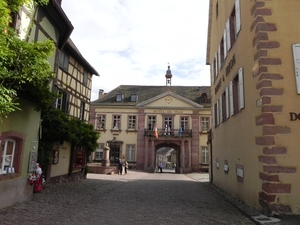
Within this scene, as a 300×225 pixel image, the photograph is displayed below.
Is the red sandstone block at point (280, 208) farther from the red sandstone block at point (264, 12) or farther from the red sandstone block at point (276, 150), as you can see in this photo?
the red sandstone block at point (264, 12)

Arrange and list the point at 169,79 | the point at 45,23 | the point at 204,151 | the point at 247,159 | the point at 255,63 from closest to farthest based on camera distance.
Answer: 1. the point at 255,63
2. the point at 247,159
3. the point at 45,23
4. the point at 204,151
5. the point at 169,79

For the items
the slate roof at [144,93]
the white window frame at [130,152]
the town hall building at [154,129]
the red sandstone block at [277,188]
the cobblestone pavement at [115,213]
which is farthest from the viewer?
the slate roof at [144,93]

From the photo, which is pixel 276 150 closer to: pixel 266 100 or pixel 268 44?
pixel 266 100

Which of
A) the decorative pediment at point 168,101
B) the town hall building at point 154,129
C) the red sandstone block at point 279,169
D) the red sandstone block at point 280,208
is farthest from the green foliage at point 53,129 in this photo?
the decorative pediment at point 168,101

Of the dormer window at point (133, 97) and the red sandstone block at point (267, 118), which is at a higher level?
the dormer window at point (133, 97)

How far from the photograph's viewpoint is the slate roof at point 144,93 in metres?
38.3

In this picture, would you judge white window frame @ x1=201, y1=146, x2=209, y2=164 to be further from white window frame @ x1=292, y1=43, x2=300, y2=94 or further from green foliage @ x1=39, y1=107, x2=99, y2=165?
white window frame @ x1=292, y1=43, x2=300, y2=94

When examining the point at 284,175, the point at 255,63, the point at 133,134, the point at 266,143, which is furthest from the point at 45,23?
the point at 133,134

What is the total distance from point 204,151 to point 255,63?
28932 millimetres

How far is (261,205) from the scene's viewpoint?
715cm

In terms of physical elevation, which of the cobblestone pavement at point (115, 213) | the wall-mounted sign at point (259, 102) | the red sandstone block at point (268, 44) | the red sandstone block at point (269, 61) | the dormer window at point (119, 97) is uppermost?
the dormer window at point (119, 97)

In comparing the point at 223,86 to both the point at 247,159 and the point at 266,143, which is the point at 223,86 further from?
the point at 266,143

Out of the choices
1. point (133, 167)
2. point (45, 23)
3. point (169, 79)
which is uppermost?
point (169, 79)

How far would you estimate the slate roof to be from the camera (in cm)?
3831
